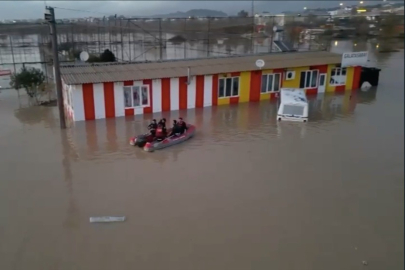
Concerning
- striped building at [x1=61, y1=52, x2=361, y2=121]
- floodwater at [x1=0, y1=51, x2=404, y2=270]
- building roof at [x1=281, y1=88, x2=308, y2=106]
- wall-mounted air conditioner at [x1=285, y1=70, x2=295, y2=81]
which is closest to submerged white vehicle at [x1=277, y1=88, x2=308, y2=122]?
building roof at [x1=281, y1=88, x2=308, y2=106]

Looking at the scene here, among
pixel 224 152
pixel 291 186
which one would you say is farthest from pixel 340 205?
pixel 224 152

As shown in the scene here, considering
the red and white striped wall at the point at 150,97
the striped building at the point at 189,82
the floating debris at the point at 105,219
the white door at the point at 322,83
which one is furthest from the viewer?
the white door at the point at 322,83

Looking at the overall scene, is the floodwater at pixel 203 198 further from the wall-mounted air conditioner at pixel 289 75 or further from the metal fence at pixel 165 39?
the metal fence at pixel 165 39

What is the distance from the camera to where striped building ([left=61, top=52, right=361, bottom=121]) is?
1259 centimetres

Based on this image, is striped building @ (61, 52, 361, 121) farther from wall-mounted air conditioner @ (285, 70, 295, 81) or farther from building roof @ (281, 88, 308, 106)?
building roof @ (281, 88, 308, 106)

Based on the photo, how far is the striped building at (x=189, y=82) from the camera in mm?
12586

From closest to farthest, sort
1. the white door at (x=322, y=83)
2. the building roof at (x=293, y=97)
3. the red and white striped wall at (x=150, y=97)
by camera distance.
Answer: the red and white striped wall at (x=150, y=97)
the building roof at (x=293, y=97)
the white door at (x=322, y=83)

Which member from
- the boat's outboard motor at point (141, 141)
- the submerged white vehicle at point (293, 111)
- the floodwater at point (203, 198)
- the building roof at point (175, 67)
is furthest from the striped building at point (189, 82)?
the boat's outboard motor at point (141, 141)

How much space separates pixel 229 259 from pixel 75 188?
3762 millimetres

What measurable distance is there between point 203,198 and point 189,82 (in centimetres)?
735

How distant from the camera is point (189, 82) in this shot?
14.0m

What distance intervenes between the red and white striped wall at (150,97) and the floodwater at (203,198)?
85 centimetres

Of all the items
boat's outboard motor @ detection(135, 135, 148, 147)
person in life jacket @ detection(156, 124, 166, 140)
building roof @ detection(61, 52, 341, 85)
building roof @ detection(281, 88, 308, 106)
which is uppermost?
building roof @ detection(61, 52, 341, 85)

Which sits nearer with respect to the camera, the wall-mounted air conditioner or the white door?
the wall-mounted air conditioner
